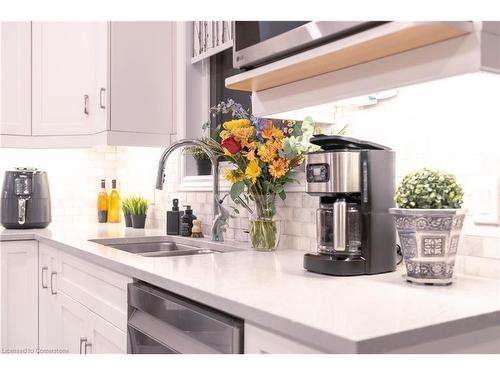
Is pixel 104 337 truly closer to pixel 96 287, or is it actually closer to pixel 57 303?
pixel 96 287

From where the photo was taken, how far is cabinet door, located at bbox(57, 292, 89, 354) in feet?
6.34

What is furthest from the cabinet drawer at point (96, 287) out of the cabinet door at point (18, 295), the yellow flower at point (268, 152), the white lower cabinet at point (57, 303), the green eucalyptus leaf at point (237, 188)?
the yellow flower at point (268, 152)

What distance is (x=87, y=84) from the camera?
2873mm

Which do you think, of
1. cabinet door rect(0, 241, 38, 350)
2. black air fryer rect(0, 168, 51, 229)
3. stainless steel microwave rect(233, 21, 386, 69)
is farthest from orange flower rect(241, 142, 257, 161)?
black air fryer rect(0, 168, 51, 229)

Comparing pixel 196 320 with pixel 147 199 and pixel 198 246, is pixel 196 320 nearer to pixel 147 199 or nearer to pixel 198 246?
pixel 198 246

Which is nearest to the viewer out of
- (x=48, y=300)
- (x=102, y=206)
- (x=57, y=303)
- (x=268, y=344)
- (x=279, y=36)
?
(x=268, y=344)

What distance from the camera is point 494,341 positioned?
3.21 feet

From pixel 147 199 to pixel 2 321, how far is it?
102 cm

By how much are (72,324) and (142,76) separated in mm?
1315

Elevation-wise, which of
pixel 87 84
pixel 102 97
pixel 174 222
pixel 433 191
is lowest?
pixel 174 222

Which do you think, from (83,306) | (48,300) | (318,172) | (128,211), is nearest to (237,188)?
(318,172)

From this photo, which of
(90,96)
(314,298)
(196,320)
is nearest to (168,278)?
(196,320)

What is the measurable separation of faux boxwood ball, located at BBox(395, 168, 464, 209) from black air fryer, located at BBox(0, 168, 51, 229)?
2211mm

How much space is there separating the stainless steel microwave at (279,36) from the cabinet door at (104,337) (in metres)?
0.89
